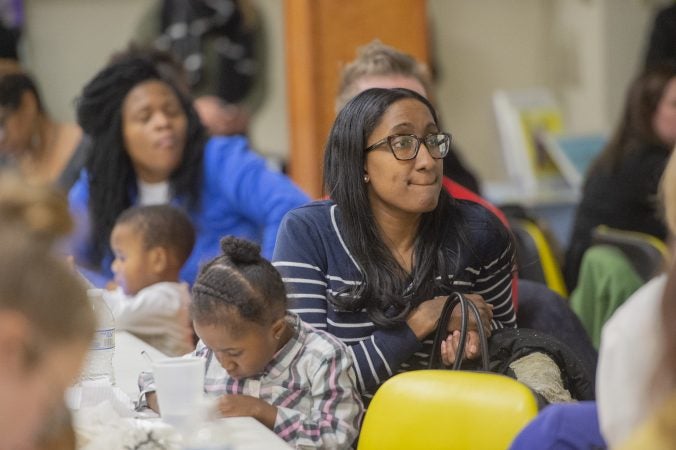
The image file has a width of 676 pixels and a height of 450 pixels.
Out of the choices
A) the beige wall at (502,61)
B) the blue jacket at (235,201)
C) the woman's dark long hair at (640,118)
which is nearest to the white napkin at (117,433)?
the blue jacket at (235,201)

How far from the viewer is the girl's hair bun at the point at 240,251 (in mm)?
2336

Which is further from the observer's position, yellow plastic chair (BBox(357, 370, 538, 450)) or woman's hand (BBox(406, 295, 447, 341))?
woman's hand (BBox(406, 295, 447, 341))

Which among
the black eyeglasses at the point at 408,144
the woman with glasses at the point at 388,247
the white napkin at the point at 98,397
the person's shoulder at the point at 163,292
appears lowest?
the person's shoulder at the point at 163,292

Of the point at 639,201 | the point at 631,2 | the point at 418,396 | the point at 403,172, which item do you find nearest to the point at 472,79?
the point at 631,2

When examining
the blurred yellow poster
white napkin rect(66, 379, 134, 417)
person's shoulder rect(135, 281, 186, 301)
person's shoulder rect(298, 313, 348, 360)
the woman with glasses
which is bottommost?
the blurred yellow poster

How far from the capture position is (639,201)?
185 inches

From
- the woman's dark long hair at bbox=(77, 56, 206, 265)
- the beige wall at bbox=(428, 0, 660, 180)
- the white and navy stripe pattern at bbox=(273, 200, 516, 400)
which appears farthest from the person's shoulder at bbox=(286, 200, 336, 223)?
the beige wall at bbox=(428, 0, 660, 180)

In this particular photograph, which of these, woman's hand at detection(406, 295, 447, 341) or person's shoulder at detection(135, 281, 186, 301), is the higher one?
woman's hand at detection(406, 295, 447, 341)

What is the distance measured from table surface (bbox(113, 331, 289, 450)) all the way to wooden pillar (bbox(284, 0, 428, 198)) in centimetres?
145

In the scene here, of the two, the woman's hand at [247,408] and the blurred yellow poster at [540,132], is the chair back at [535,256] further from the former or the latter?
the blurred yellow poster at [540,132]

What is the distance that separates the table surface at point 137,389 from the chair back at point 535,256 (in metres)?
1.02

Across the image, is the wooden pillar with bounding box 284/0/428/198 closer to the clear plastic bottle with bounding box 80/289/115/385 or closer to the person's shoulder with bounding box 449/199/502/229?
the person's shoulder with bounding box 449/199/502/229

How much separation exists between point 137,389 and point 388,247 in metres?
0.61

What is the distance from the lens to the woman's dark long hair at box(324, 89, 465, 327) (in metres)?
2.57
